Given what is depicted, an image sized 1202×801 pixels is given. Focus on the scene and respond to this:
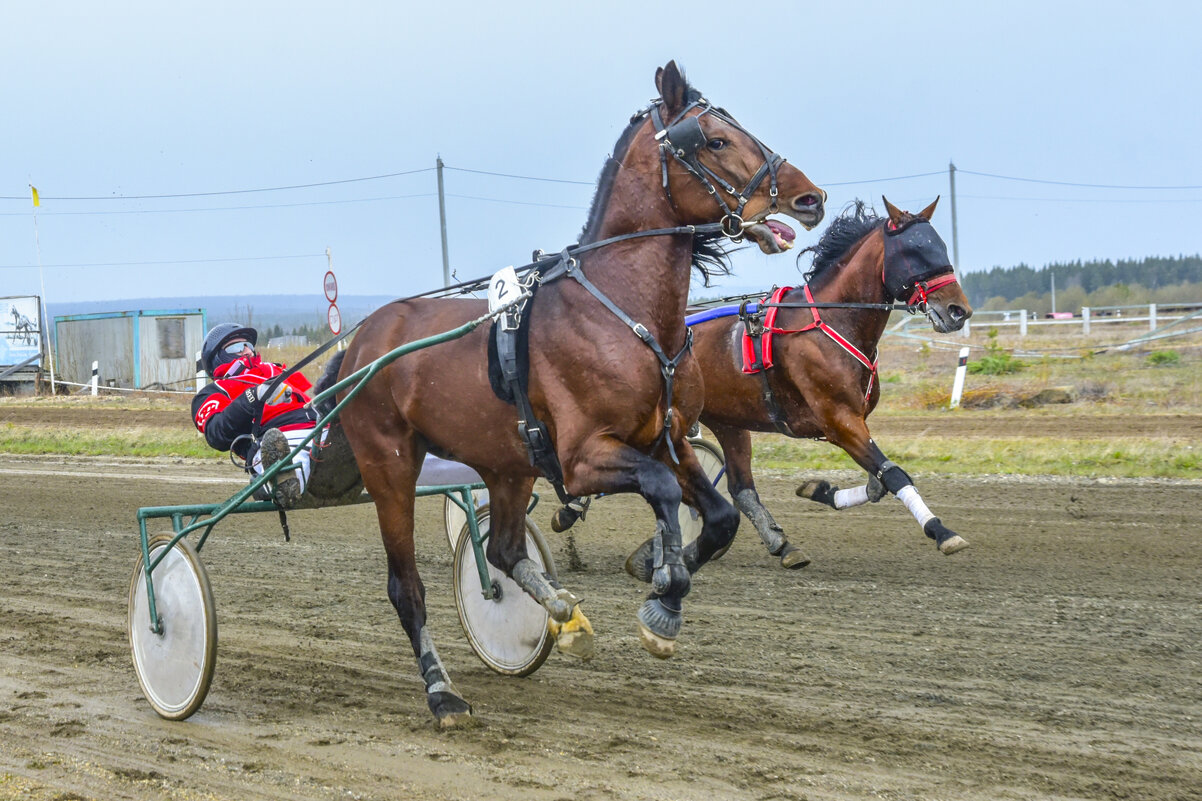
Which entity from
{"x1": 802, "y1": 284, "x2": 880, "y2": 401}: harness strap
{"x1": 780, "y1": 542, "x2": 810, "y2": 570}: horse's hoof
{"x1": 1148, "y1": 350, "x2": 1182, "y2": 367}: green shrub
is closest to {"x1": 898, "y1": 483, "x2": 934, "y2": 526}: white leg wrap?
{"x1": 780, "y1": 542, "x2": 810, "y2": 570}: horse's hoof

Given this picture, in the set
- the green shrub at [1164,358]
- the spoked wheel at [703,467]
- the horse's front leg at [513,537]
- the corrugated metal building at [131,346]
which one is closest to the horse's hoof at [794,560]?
the spoked wheel at [703,467]

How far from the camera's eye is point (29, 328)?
27.1 meters

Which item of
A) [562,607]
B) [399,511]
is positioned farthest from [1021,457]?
[562,607]

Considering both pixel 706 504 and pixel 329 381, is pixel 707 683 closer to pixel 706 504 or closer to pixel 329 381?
pixel 706 504

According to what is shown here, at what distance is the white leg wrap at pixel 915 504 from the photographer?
6.02 metres

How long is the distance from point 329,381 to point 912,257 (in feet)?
10.6

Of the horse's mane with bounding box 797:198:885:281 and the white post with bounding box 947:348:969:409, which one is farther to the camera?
the white post with bounding box 947:348:969:409

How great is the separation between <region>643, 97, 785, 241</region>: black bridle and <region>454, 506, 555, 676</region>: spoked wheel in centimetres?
170

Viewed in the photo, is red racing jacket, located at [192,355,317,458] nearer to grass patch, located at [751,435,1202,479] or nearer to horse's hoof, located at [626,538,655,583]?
horse's hoof, located at [626,538,655,583]

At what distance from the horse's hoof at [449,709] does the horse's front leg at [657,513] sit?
0.85m

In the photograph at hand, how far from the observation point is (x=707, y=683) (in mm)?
4773

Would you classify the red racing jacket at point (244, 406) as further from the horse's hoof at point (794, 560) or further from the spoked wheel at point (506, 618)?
the horse's hoof at point (794, 560)

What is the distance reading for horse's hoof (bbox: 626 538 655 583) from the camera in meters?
4.69

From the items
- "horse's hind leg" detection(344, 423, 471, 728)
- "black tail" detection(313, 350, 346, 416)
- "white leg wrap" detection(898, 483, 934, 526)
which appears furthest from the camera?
"white leg wrap" detection(898, 483, 934, 526)
